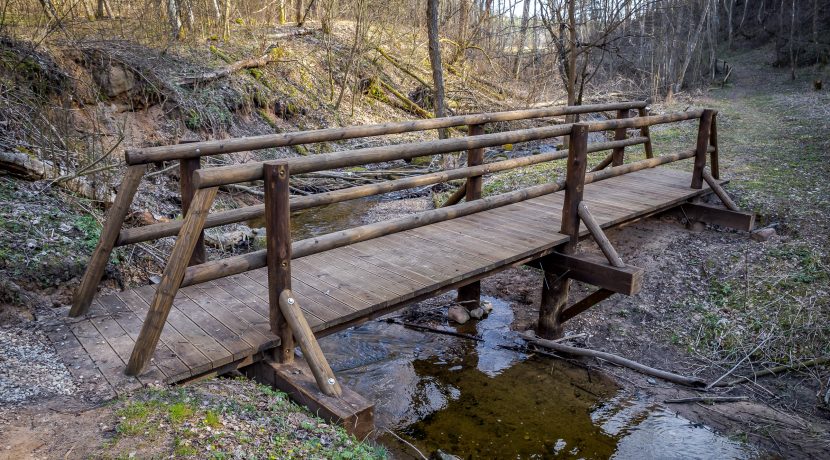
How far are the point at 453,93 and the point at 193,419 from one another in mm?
17114

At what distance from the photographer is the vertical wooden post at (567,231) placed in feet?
18.9

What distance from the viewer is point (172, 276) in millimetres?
3492

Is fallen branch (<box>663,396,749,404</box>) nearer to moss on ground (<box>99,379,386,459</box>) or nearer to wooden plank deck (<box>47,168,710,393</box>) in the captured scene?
wooden plank deck (<box>47,168,710,393</box>)

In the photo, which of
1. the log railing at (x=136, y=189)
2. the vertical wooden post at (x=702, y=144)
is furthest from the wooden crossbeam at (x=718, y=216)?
the log railing at (x=136, y=189)

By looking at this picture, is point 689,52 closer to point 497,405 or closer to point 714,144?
point 714,144

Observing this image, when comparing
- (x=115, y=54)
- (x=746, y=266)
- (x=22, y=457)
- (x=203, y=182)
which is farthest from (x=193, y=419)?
(x=115, y=54)

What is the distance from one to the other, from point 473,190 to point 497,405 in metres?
2.47

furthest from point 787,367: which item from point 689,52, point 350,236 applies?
point 689,52

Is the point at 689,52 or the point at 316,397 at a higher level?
the point at 689,52

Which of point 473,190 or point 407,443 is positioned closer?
point 407,443

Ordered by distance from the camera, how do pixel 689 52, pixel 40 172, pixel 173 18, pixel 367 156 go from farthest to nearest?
pixel 689 52
pixel 173 18
pixel 40 172
pixel 367 156

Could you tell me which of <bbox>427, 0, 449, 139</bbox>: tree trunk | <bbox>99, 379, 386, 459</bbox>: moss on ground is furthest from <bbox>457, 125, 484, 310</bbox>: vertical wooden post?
<bbox>427, 0, 449, 139</bbox>: tree trunk

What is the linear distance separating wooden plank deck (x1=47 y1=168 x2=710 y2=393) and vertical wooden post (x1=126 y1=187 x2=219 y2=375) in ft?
0.55

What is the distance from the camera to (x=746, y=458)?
449 centimetres
